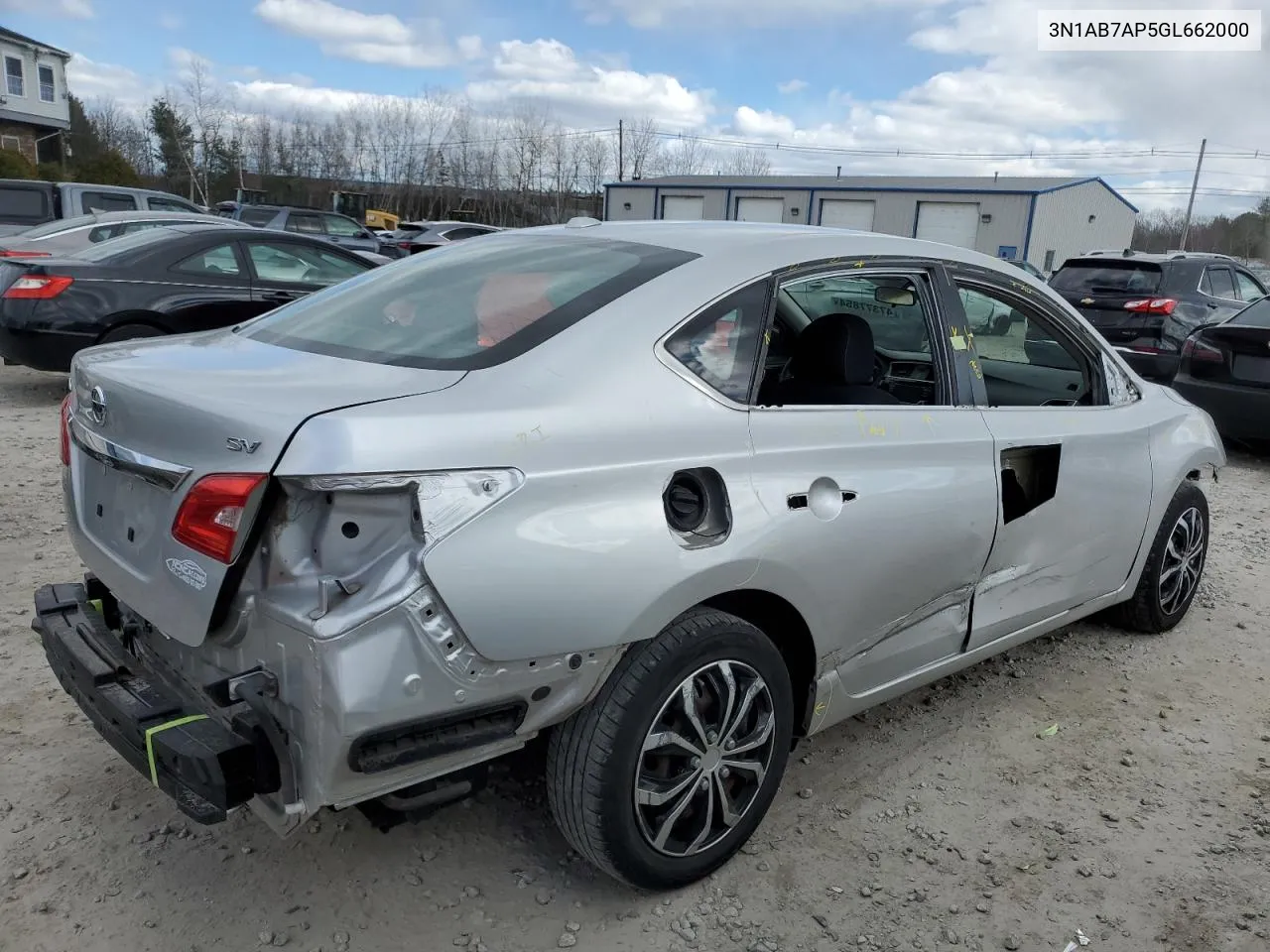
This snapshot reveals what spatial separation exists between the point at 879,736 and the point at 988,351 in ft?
5.23

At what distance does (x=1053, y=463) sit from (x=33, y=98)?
58.7 meters

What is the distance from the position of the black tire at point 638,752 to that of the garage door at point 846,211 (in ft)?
141

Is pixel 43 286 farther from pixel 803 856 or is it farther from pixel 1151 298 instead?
pixel 1151 298

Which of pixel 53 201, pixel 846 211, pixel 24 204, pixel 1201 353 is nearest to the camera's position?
pixel 1201 353

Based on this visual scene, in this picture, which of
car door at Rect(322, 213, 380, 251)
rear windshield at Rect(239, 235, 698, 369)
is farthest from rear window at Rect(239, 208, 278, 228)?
rear windshield at Rect(239, 235, 698, 369)

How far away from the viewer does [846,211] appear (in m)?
44.0

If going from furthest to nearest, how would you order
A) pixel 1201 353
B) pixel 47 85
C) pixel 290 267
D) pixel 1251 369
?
pixel 47 85, pixel 290 267, pixel 1201 353, pixel 1251 369

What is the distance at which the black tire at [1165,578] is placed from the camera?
13.7 ft

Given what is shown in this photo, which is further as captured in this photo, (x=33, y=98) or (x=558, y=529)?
(x=33, y=98)

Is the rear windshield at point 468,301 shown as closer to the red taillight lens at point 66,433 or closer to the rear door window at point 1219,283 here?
the red taillight lens at point 66,433

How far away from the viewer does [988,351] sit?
3926 mm

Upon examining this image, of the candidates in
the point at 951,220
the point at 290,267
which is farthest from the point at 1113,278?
the point at 951,220

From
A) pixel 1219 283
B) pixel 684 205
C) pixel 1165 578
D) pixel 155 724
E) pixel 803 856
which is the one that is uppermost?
pixel 684 205

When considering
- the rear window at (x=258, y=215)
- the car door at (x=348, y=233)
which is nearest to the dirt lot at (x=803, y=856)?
the car door at (x=348, y=233)
